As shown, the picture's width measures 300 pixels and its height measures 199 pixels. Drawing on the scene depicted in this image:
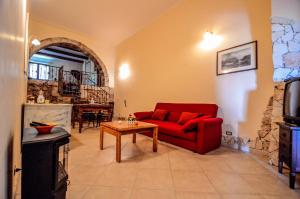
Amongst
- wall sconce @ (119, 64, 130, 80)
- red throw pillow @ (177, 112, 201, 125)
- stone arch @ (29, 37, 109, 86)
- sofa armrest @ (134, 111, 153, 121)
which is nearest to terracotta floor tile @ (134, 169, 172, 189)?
red throw pillow @ (177, 112, 201, 125)

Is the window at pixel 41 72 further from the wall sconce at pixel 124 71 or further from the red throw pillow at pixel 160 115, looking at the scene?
the red throw pillow at pixel 160 115

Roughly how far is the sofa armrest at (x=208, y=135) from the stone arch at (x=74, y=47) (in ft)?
18.4

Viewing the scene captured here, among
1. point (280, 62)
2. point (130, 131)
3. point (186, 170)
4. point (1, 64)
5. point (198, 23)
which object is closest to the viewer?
point (1, 64)

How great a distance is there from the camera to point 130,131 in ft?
9.30

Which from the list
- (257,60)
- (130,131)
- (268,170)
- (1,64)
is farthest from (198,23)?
(1,64)

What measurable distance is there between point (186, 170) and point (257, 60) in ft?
7.50

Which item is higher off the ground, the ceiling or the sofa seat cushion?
the ceiling

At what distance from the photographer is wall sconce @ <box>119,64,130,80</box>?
23.2ft

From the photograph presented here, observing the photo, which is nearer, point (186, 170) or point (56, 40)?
point (186, 170)

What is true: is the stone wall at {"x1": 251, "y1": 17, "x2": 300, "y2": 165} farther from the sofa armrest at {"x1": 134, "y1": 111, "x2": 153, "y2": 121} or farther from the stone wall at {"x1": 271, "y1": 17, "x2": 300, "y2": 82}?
the sofa armrest at {"x1": 134, "y1": 111, "x2": 153, "y2": 121}

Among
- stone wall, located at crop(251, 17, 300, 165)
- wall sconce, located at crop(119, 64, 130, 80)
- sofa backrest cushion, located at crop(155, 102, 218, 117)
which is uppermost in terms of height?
wall sconce, located at crop(119, 64, 130, 80)

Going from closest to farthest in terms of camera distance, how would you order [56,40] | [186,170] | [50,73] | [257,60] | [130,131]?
[186,170] → [130,131] → [257,60] → [56,40] → [50,73]

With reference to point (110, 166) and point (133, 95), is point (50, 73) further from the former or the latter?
point (110, 166)

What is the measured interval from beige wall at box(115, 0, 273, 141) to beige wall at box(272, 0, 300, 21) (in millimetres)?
375
